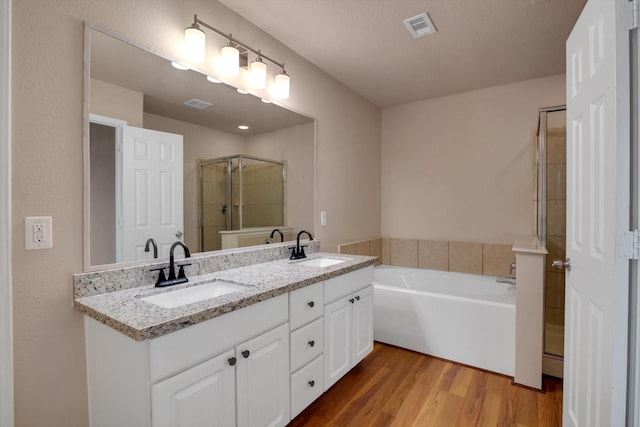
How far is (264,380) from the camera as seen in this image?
4.58 feet

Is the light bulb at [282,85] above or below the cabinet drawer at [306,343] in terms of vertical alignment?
above

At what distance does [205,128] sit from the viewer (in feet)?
6.01

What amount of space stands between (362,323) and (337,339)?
0.99 feet

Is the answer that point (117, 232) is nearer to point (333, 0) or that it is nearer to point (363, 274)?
point (363, 274)

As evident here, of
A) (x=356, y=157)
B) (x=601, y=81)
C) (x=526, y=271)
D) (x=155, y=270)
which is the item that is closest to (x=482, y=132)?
(x=356, y=157)

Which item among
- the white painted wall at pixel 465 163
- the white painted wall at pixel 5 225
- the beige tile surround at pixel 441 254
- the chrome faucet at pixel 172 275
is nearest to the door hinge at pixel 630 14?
the chrome faucet at pixel 172 275

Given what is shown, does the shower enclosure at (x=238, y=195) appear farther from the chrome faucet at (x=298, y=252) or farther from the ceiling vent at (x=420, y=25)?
the ceiling vent at (x=420, y=25)

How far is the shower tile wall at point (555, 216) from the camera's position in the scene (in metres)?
2.52

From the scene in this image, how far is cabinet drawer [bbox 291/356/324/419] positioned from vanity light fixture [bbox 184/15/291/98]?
172cm

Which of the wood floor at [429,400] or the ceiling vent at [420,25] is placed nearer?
the wood floor at [429,400]

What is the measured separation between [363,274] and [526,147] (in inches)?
82.0

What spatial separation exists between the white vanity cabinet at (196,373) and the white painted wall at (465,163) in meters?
2.44

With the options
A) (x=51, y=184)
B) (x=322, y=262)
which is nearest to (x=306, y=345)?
(x=322, y=262)

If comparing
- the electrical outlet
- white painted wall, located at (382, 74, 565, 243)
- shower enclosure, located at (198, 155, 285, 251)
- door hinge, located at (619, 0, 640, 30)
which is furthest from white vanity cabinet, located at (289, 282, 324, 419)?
white painted wall, located at (382, 74, 565, 243)
